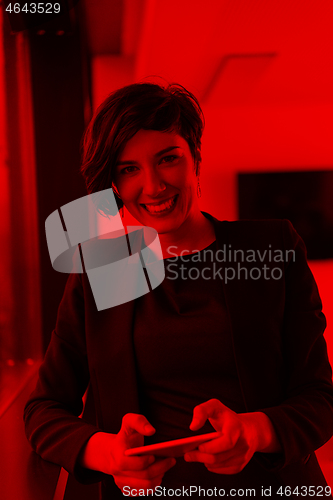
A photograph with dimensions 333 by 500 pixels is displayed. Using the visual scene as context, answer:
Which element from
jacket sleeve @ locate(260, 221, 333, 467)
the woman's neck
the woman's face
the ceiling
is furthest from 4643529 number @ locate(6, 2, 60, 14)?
jacket sleeve @ locate(260, 221, 333, 467)

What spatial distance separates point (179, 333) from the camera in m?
0.62

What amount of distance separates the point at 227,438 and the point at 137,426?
0.35 ft

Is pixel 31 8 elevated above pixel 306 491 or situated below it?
above

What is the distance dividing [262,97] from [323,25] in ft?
0.86


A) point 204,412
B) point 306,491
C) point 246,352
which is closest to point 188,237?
point 246,352

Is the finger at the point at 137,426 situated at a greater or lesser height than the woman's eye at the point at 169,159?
lesser

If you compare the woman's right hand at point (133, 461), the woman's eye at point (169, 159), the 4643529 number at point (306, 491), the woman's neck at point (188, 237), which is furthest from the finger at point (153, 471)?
the woman's eye at point (169, 159)

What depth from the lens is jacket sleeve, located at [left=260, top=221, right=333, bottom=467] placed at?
53 cm

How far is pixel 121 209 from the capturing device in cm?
73

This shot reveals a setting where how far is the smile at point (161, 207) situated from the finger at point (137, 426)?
0.32 metres

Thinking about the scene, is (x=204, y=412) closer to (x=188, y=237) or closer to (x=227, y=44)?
(x=188, y=237)

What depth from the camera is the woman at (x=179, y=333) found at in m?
0.60

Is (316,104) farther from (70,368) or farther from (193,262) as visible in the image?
(70,368)

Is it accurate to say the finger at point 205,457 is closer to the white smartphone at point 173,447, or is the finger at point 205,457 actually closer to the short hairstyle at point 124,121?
the white smartphone at point 173,447
